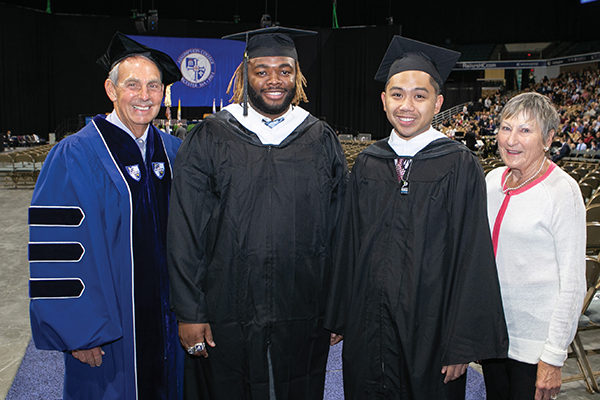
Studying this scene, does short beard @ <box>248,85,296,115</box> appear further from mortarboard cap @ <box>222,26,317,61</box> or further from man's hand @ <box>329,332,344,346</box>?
man's hand @ <box>329,332,344,346</box>

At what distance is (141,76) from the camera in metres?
2.11

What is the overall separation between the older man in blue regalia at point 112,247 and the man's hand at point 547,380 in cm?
149

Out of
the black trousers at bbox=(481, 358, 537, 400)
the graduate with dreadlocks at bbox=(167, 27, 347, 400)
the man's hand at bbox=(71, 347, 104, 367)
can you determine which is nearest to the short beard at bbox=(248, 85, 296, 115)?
the graduate with dreadlocks at bbox=(167, 27, 347, 400)

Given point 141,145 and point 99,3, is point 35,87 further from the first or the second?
point 141,145

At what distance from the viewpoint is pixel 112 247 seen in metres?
1.99

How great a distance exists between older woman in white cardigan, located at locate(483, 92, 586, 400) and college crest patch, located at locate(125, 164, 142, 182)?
55.9 inches

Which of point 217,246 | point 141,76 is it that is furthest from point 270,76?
point 217,246

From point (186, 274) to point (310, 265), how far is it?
50 cm

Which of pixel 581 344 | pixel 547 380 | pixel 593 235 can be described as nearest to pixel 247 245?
pixel 547 380

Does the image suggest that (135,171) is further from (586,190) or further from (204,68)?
(204,68)

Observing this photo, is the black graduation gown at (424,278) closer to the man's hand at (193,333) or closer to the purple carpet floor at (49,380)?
the man's hand at (193,333)

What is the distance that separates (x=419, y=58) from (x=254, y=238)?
0.94 metres

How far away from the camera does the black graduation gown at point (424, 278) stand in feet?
5.86

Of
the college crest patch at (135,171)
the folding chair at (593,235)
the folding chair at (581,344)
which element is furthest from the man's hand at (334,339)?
the folding chair at (593,235)
